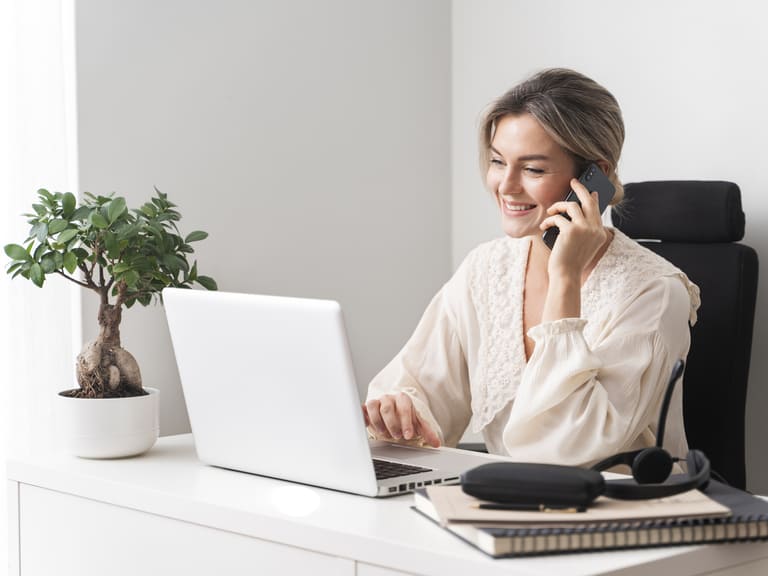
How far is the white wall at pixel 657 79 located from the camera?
2107mm

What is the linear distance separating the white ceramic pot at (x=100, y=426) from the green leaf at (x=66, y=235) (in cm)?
24

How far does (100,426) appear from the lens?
1.49 metres

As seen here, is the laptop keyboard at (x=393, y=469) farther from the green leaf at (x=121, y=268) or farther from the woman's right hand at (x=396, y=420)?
the green leaf at (x=121, y=268)

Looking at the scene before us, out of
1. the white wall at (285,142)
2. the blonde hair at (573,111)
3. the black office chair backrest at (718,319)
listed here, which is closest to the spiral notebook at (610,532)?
the blonde hair at (573,111)

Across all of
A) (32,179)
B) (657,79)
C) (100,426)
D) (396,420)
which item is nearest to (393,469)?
(396,420)

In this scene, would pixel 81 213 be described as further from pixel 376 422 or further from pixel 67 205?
pixel 376 422

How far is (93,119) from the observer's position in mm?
1812

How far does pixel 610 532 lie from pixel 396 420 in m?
0.63

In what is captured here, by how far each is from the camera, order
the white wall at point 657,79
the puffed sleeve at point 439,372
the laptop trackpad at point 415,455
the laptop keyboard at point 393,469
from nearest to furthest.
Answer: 1. the laptop keyboard at point 393,469
2. the laptop trackpad at point 415,455
3. the puffed sleeve at point 439,372
4. the white wall at point 657,79

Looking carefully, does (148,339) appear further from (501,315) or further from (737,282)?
(737,282)

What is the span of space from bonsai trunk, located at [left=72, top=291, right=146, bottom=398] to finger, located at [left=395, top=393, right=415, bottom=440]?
405 mm

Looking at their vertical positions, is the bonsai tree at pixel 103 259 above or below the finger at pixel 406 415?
above

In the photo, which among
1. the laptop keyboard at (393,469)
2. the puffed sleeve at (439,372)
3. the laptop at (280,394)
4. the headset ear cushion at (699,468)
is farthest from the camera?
the puffed sleeve at (439,372)

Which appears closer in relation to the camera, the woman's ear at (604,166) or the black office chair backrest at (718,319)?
the woman's ear at (604,166)
